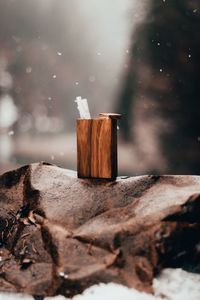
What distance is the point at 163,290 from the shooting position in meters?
3.08

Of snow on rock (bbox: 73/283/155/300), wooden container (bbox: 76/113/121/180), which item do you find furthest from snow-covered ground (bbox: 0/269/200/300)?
wooden container (bbox: 76/113/121/180)

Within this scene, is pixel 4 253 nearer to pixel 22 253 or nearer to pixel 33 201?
pixel 22 253

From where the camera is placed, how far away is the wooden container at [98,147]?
4.08m

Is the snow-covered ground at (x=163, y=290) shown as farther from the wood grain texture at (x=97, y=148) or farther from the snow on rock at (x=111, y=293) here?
the wood grain texture at (x=97, y=148)

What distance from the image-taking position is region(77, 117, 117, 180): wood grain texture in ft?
13.4

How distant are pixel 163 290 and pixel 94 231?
0.85m

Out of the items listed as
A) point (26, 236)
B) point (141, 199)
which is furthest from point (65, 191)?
point (141, 199)

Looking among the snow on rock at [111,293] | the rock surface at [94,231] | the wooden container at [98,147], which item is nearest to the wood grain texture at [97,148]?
the wooden container at [98,147]

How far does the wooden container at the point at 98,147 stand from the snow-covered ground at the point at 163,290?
1278 mm

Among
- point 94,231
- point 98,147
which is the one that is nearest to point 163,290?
point 94,231

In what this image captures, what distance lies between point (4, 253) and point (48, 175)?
3.33ft

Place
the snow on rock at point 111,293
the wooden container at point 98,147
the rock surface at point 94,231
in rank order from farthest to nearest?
1. the wooden container at point 98,147
2. the rock surface at point 94,231
3. the snow on rock at point 111,293

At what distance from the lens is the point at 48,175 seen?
4.36 metres

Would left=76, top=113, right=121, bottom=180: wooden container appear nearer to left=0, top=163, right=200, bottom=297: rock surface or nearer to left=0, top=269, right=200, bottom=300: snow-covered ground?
left=0, top=163, right=200, bottom=297: rock surface
